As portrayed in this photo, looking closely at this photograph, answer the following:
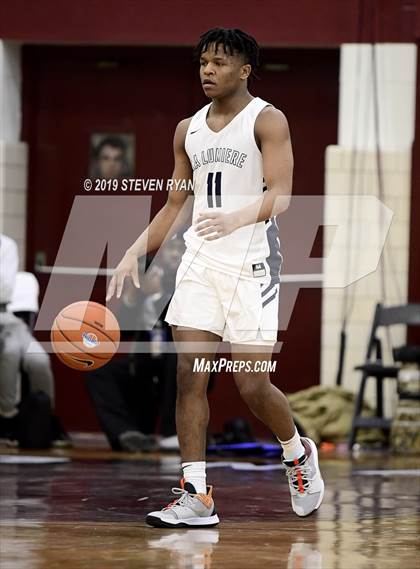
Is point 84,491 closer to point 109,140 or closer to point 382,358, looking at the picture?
point 382,358

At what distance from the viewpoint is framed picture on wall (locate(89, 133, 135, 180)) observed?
1341cm

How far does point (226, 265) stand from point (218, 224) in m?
0.38

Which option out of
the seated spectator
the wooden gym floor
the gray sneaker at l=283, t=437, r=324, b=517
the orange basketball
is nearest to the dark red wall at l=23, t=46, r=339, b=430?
the seated spectator

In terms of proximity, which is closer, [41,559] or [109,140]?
[41,559]

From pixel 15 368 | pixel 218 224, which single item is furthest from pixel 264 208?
pixel 15 368

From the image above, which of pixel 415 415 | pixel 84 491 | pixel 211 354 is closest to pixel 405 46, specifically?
pixel 415 415

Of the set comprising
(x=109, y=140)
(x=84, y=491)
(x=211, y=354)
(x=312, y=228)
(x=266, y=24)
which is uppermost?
(x=266, y=24)

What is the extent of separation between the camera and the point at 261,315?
247 inches

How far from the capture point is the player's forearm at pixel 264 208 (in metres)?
5.97

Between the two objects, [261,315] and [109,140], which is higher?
[109,140]

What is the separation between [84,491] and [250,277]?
2103mm

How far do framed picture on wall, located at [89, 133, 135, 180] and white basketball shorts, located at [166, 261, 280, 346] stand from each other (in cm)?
720

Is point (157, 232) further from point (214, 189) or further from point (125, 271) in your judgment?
point (214, 189)

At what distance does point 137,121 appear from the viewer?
13.4m
